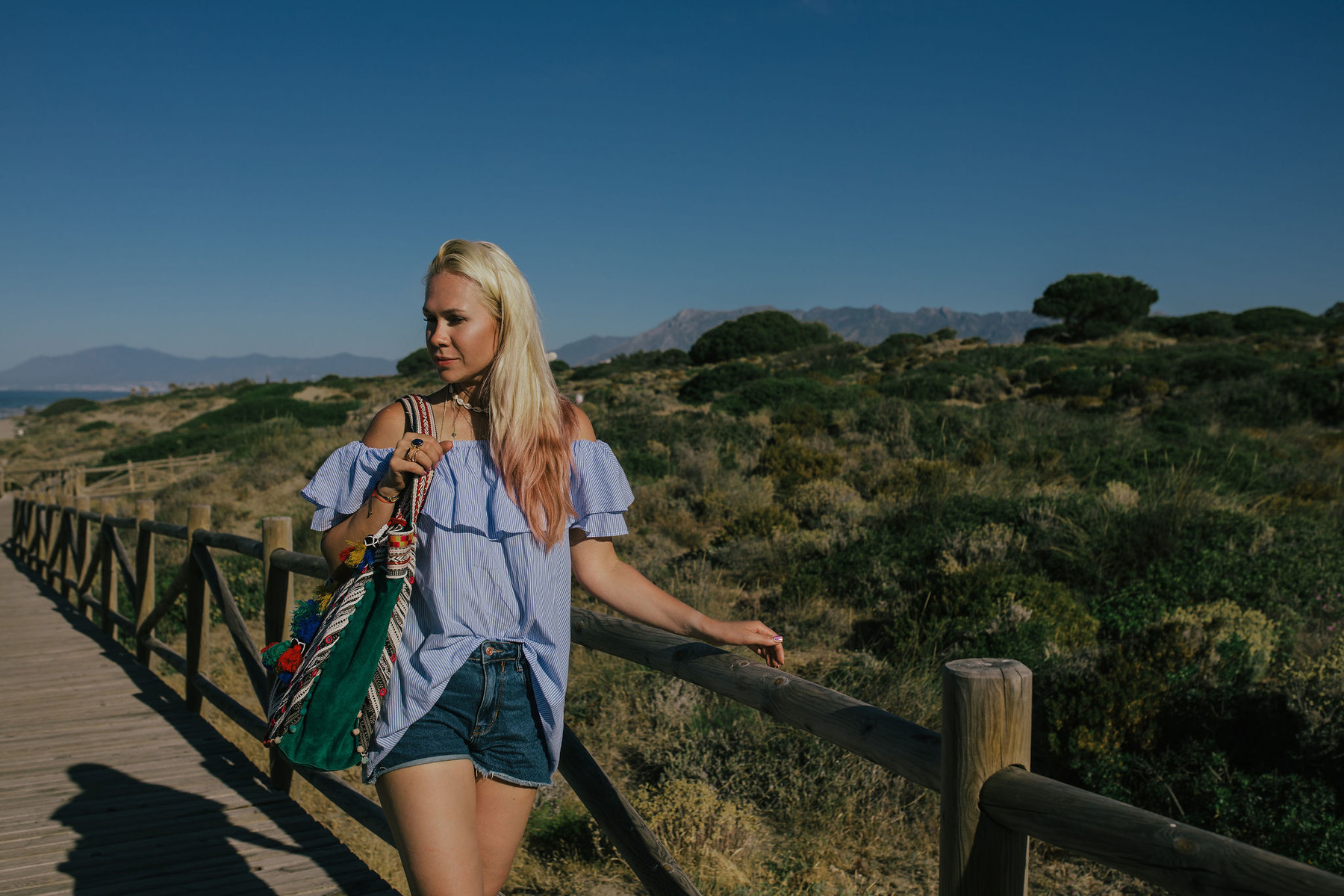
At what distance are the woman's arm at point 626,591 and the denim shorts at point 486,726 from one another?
30cm

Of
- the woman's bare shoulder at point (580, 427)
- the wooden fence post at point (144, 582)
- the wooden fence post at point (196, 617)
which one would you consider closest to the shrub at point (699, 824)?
the woman's bare shoulder at point (580, 427)

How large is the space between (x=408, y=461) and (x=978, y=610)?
5056 millimetres

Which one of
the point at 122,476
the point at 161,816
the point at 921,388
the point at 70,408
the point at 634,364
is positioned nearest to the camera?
the point at 161,816

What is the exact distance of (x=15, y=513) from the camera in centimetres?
1598

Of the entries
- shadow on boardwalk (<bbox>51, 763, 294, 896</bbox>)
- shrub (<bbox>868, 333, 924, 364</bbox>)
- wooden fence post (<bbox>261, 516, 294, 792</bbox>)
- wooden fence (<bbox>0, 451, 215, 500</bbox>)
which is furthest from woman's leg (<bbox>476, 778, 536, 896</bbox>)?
shrub (<bbox>868, 333, 924, 364</bbox>)

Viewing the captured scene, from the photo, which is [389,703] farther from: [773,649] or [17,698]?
[17,698]

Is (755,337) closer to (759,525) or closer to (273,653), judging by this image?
(759,525)

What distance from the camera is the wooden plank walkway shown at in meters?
3.07

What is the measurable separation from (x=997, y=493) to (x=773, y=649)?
773cm

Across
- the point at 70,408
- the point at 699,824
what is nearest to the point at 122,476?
the point at 699,824

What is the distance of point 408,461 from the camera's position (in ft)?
5.66

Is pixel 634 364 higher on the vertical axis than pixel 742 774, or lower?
higher

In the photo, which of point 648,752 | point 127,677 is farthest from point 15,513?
point 648,752

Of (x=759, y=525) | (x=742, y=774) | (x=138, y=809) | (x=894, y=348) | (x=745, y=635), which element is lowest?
(x=742, y=774)
